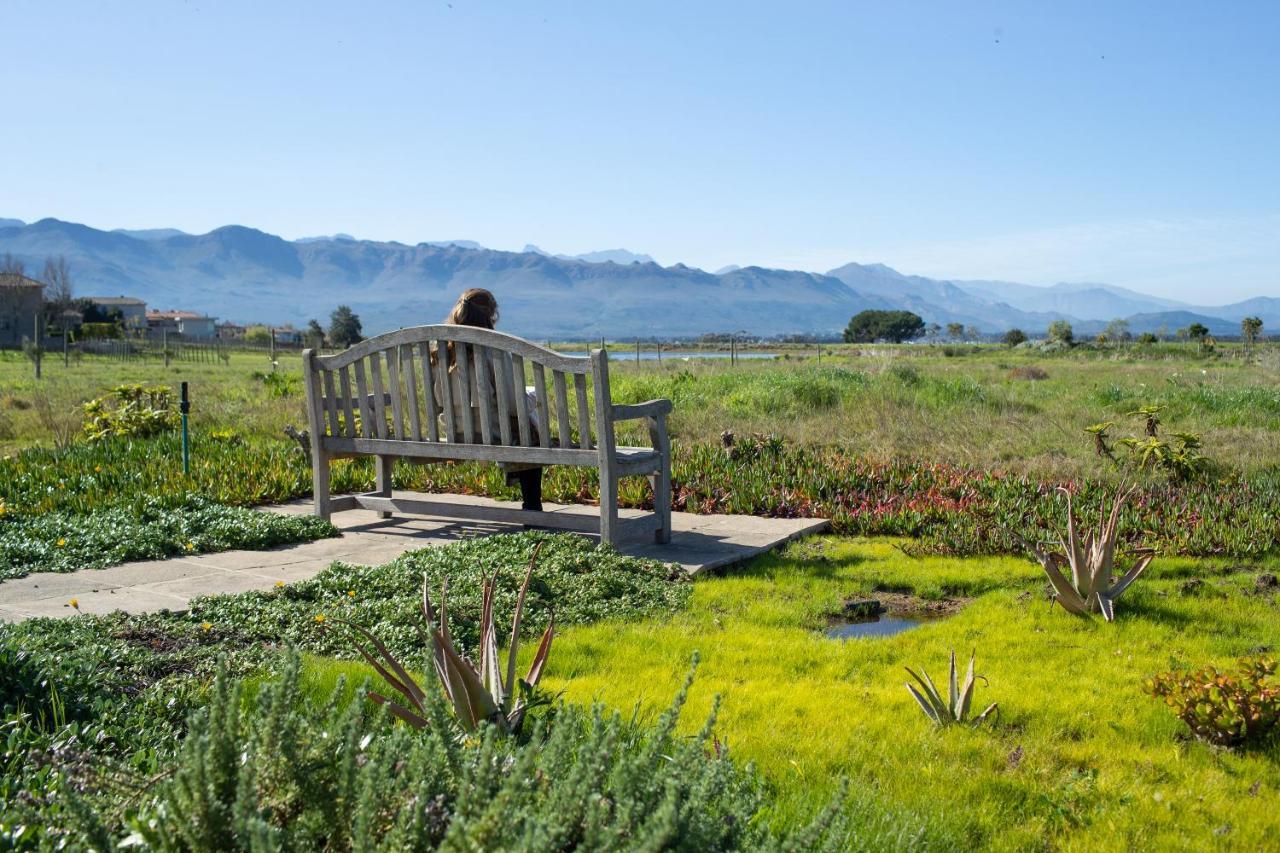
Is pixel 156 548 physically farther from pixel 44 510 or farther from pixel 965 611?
pixel 965 611

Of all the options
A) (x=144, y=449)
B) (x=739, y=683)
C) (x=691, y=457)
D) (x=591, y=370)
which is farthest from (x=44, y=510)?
(x=739, y=683)

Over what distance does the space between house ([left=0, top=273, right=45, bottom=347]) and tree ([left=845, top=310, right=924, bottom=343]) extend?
90273mm

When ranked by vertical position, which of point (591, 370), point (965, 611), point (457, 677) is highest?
point (591, 370)

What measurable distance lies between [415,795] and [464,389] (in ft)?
15.0

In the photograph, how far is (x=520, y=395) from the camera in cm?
637

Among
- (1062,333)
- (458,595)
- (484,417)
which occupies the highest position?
(484,417)

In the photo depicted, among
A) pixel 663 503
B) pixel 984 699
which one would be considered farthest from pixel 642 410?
pixel 984 699

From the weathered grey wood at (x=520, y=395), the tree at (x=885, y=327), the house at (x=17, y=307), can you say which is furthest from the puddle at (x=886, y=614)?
the tree at (x=885, y=327)

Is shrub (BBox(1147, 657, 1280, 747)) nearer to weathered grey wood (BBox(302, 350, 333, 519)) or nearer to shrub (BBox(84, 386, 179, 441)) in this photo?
weathered grey wood (BBox(302, 350, 333, 519))

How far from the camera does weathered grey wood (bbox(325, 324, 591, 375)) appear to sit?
606cm

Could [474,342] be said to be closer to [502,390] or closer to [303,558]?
[502,390]

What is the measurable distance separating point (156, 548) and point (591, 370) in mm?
2701

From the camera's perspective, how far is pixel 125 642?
4.12 m

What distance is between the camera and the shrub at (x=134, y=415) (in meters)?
11.5
